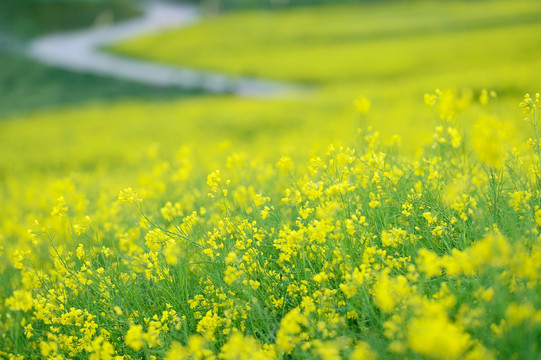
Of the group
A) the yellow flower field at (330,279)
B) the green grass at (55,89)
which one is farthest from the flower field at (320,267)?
the green grass at (55,89)

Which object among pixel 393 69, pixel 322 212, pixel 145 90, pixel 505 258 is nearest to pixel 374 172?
pixel 322 212

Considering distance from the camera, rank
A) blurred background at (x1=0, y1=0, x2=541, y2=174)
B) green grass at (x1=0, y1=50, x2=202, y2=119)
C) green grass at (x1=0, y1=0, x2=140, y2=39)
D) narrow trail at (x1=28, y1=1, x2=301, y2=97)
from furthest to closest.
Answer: green grass at (x1=0, y1=0, x2=140, y2=39) < green grass at (x1=0, y1=50, x2=202, y2=119) < narrow trail at (x1=28, y1=1, x2=301, y2=97) < blurred background at (x1=0, y1=0, x2=541, y2=174)

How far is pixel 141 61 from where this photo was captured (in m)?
41.5

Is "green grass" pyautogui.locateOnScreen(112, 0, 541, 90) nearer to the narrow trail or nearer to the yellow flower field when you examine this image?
the narrow trail

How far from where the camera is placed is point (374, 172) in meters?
2.88

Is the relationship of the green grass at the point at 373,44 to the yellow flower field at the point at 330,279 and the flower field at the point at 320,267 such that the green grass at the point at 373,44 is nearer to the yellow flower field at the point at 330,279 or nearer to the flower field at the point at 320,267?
the flower field at the point at 320,267

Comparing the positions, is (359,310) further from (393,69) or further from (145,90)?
(145,90)

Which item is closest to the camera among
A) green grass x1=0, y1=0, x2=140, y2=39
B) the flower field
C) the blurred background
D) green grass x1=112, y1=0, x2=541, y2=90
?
the flower field

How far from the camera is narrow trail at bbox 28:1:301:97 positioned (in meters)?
29.6

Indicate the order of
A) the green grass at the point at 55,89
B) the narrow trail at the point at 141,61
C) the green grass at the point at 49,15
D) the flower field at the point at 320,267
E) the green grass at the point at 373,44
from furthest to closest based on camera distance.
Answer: the green grass at the point at 49,15
the green grass at the point at 55,89
the narrow trail at the point at 141,61
the green grass at the point at 373,44
the flower field at the point at 320,267

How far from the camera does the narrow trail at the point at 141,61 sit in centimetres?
2961

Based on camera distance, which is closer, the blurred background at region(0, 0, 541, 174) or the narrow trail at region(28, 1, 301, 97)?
the blurred background at region(0, 0, 541, 174)

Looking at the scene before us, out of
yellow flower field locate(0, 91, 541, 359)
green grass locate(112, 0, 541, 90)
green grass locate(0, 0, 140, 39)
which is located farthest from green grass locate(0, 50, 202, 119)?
yellow flower field locate(0, 91, 541, 359)

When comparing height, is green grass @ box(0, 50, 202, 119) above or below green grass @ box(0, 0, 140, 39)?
below
